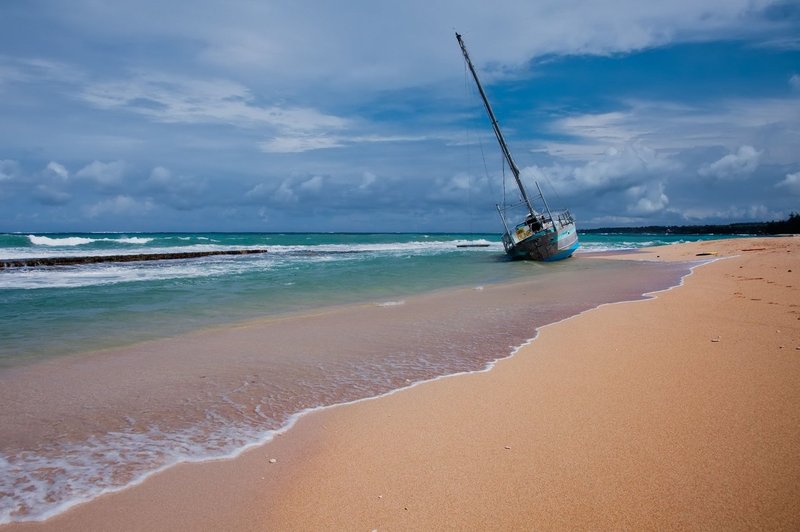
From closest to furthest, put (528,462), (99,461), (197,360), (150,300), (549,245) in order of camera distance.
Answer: (528,462), (99,461), (197,360), (150,300), (549,245)

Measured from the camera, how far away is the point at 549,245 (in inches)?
1125

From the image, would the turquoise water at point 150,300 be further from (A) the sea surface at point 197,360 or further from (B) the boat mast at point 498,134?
(B) the boat mast at point 498,134

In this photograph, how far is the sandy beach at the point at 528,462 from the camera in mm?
2885

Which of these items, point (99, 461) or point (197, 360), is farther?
point (197, 360)

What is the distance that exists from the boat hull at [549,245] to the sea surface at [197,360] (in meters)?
13.3

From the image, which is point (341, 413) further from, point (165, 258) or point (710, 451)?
point (165, 258)

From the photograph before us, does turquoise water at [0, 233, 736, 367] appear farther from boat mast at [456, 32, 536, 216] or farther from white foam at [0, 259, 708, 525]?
boat mast at [456, 32, 536, 216]

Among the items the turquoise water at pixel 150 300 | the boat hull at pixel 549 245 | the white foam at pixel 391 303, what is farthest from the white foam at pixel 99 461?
the boat hull at pixel 549 245

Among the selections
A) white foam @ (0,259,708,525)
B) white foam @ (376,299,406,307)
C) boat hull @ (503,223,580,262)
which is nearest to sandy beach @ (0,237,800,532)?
white foam @ (0,259,708,525)

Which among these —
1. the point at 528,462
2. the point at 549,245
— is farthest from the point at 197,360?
the point at 549,245

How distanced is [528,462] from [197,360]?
204 inches

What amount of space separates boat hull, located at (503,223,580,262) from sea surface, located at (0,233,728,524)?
13.3 metres

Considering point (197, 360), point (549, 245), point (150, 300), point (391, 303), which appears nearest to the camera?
point (197, 360)

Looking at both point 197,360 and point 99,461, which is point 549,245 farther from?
point 99,461
